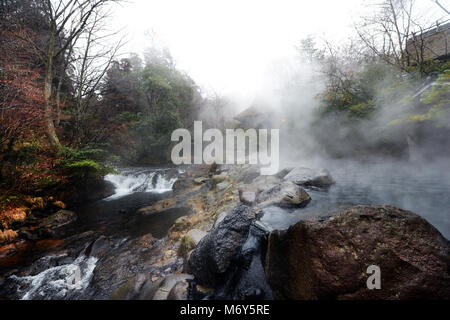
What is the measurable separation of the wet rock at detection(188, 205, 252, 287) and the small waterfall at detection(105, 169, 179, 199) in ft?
24.0

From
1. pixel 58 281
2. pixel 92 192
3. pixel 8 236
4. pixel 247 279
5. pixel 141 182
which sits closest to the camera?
pixel 247 279

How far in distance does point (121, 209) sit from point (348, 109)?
421 inches

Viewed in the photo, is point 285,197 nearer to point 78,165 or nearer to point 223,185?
point 223,185

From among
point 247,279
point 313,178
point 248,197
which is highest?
point 313,178

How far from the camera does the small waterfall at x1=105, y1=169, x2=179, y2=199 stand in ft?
29.3

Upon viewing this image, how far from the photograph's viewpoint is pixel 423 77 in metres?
5.71

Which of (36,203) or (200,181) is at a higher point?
(200,181)

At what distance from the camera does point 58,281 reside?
275 centimetres

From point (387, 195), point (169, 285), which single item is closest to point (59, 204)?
point (169, 285)

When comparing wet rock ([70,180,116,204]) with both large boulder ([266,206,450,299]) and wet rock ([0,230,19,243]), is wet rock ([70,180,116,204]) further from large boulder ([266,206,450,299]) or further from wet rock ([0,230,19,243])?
large boulder ([266,206,450,299])

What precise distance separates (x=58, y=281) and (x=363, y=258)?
14.9ft

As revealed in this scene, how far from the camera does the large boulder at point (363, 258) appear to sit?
1288 mm
